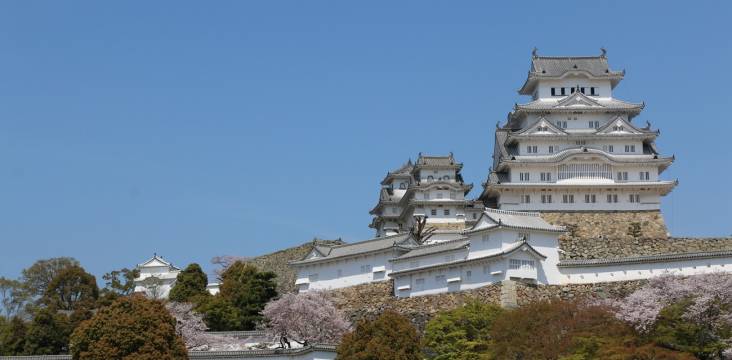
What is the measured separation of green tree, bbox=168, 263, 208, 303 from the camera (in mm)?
59844

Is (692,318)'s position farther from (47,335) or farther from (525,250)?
(47,335)

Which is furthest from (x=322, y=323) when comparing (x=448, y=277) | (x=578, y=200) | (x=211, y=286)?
(x=211, y=286)

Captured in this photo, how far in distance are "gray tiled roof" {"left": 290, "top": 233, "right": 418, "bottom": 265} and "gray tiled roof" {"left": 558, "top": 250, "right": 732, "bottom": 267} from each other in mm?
9324

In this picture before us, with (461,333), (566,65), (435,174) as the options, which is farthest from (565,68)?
(461,333)

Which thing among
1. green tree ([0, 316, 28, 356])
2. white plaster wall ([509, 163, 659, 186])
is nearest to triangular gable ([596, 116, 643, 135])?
white plaster wall ([509, 163, 659, 186])

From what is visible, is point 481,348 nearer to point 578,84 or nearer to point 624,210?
point 624,210

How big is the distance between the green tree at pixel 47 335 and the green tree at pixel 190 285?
26.0 feet

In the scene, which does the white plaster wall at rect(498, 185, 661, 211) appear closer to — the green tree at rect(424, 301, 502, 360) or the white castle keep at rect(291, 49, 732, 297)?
the white castle keep at rect(291, 49, 732, 297)

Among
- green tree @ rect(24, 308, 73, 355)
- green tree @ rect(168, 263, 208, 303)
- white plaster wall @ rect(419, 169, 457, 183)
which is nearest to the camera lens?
green tree @ rect(24, 308, 73, 355)

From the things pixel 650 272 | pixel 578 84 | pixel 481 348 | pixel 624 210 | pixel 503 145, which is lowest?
pixel 481 348

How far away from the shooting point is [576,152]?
6069 centimetres

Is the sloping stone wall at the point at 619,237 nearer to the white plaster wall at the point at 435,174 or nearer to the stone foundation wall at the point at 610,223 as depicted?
the stone foundation wall at the point at 610,223

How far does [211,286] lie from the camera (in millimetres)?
71000

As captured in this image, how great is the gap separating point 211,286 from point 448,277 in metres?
24.7
